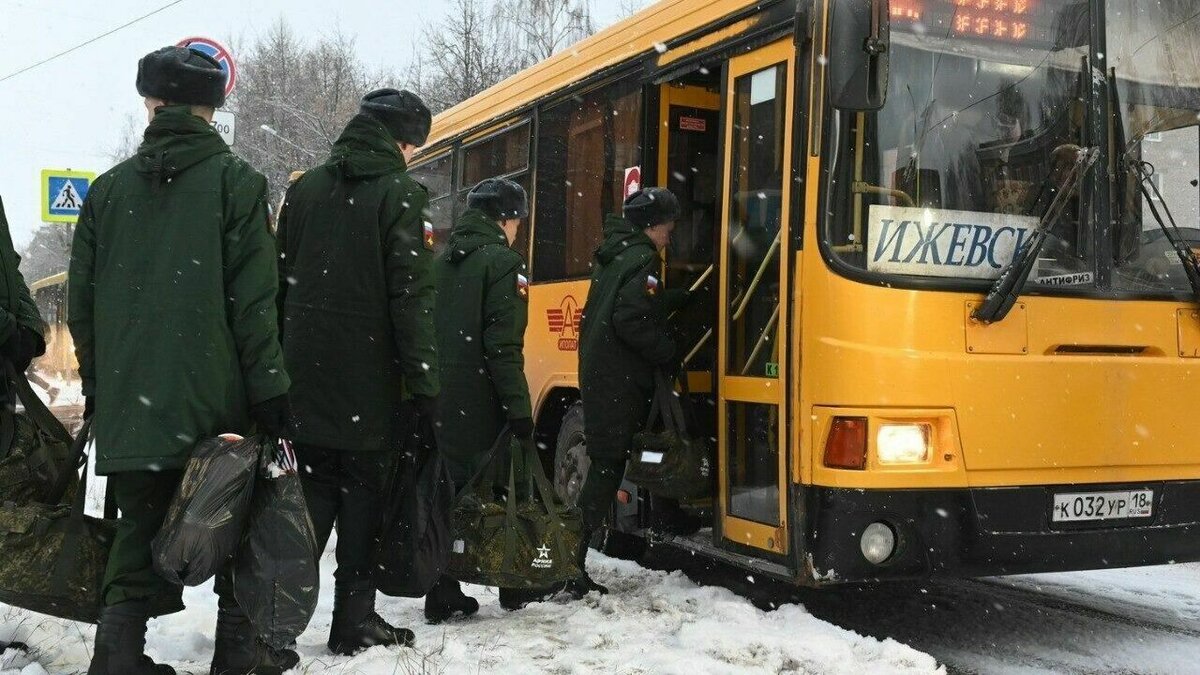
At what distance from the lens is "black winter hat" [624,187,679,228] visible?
614cm

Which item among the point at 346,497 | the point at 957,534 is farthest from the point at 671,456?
the point at 346,497

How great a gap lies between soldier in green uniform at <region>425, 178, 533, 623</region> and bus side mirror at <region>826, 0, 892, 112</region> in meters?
1.71

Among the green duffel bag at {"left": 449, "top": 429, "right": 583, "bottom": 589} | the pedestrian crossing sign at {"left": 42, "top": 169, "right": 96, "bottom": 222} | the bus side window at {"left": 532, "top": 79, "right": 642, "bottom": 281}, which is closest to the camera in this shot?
the green duffel bag at {"left": 449, "top": 429, "right": 583, "bottom": 589}

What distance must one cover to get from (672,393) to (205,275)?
2741mm

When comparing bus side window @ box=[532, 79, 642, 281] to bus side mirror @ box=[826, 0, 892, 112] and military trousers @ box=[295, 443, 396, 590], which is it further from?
military trousers @ box=[295, 443, 396, 590]

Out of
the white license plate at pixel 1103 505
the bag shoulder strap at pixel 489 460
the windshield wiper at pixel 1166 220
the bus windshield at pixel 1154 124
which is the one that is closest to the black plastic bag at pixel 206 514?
the bag shoulder strap at pixel 489 460

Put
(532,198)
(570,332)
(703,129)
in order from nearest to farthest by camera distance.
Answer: (703,129)
(570,332)
(532,198)

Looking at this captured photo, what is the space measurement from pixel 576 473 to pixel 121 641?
3.65 meters

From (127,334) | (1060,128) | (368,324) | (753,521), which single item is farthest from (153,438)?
(1060,128)

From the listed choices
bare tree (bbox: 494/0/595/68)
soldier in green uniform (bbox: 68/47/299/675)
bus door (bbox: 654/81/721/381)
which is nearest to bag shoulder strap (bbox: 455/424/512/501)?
soldier in green uniform (bbox: 68/47/299/675)

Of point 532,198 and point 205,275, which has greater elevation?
point 532,198

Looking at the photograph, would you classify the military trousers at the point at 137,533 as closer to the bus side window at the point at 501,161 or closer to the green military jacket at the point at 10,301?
the green military jacket at the point at 10,301

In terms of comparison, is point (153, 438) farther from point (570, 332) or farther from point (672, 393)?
point (570, 332)

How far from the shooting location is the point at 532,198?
7.98 meters
